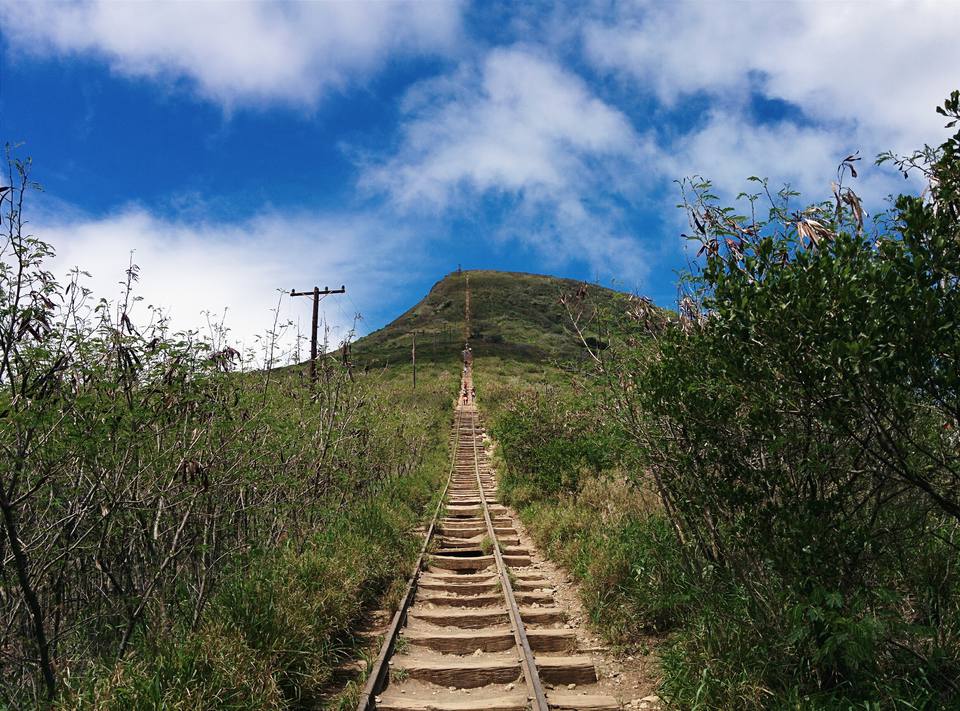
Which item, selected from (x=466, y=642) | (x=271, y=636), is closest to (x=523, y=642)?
(x=466, y=642)

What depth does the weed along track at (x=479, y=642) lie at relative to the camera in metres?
5.53

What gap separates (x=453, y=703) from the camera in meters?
5.49

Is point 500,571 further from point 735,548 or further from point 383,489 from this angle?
point 383,489

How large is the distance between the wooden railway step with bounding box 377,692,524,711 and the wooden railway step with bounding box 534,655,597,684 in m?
0.48

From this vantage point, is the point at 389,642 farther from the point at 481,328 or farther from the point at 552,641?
the point at 481,328

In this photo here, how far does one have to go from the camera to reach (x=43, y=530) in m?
4.82

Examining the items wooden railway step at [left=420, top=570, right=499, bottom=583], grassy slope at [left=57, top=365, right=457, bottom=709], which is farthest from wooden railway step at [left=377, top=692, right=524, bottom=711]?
wooden railway step at [left=420, top=570, right=499, bottom=583]

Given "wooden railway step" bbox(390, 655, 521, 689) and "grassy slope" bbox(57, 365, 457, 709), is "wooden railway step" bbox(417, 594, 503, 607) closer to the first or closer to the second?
"grassy slope" bbox(57, 365, 457, 709)

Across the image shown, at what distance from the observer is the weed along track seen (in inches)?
218

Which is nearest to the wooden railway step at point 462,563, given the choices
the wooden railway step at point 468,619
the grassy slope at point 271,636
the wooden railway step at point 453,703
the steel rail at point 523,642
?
the steel rail at point 523,642

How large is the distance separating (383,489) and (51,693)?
376 inches

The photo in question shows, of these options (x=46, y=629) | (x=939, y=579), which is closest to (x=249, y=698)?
(x=46, y=629)

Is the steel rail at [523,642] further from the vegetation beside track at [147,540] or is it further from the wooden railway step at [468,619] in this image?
the vegetation beside track at [147,540]

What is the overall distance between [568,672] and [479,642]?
3.84ft
